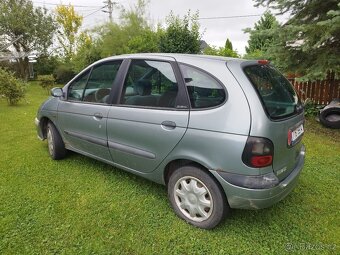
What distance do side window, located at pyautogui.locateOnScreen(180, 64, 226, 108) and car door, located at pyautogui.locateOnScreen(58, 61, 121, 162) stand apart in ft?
3.51

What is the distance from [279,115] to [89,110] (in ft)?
7.22

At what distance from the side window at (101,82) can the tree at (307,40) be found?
150 inches

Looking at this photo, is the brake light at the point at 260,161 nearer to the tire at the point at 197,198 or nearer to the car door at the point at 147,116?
the tire at the point at 197,198

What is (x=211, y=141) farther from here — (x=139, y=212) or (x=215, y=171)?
(x=139, y=212)

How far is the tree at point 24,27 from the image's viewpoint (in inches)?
715

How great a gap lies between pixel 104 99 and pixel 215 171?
5.43ft

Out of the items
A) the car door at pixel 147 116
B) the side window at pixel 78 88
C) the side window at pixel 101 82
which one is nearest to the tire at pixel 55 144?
the side window at pixel 78 88

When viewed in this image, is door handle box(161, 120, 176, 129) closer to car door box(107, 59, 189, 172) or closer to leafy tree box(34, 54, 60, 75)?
car door box(107, 59, 189, 172)

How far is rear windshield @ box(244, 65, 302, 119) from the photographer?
229 centimetres

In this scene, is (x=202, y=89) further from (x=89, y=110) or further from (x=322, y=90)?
(x=322, y=90)

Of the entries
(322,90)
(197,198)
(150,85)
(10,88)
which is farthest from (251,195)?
(10,88)

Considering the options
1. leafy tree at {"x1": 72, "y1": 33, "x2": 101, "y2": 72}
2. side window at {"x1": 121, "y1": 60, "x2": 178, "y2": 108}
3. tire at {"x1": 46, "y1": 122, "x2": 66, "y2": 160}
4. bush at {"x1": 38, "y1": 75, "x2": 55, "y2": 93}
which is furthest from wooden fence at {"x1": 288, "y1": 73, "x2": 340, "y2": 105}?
leafy tree at {"x1": 72, "y1": 33, "x2": 101, "y2": 72}

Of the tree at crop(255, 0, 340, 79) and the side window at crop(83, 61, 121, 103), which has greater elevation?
the tree at crop(255, 0, 340, 79)

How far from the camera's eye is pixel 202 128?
7.55 ft
